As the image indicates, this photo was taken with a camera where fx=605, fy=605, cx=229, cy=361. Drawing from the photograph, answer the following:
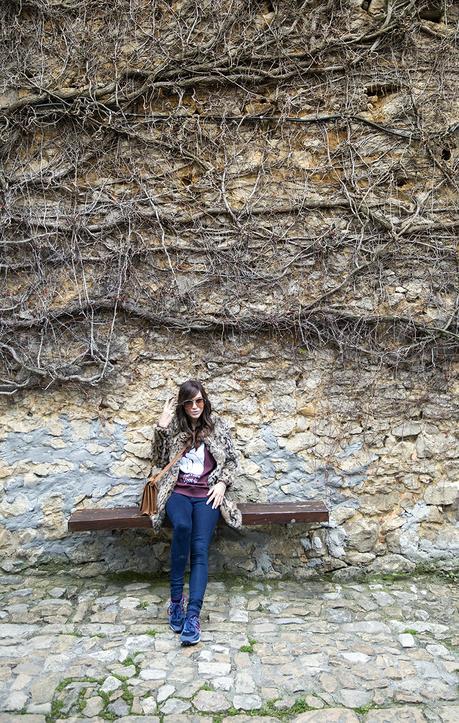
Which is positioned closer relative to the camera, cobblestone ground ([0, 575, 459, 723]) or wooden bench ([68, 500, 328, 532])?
cobblestone ground ([0, 575, 459, 723])

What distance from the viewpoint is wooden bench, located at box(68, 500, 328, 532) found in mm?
3305

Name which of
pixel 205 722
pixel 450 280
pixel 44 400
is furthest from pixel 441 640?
pixel 44 400

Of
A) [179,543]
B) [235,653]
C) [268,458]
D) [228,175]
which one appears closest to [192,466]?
[179,543]

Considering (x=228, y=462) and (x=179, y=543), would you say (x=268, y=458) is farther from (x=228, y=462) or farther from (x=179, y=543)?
(x=179, y=543)

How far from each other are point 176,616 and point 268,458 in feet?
3.59

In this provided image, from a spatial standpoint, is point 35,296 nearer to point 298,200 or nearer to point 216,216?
point 216,216

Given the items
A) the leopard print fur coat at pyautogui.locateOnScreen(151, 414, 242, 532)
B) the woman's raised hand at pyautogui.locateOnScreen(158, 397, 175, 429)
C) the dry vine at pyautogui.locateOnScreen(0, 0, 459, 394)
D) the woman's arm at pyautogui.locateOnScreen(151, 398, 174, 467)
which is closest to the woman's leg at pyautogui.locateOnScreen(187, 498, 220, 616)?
the leopard print fur coat at pyautogui.locateOnScreen(151, 414, 242, 532)

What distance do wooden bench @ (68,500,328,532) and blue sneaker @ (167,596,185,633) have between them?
0.47 meters

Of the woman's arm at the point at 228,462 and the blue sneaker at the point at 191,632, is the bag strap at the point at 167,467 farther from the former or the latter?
the blue sneaker at the point at 191,632

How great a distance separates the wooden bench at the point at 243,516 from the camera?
130 inches

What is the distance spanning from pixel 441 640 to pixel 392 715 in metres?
0.70

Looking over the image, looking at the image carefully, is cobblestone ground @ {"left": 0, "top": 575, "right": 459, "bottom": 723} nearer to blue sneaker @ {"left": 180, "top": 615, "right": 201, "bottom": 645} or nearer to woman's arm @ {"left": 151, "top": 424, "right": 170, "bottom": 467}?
blue sneaker @ {"left": 180, "top": 615, "right": 201, "bottom": 645}

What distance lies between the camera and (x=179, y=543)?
309 centimetres

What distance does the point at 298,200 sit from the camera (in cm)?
384
